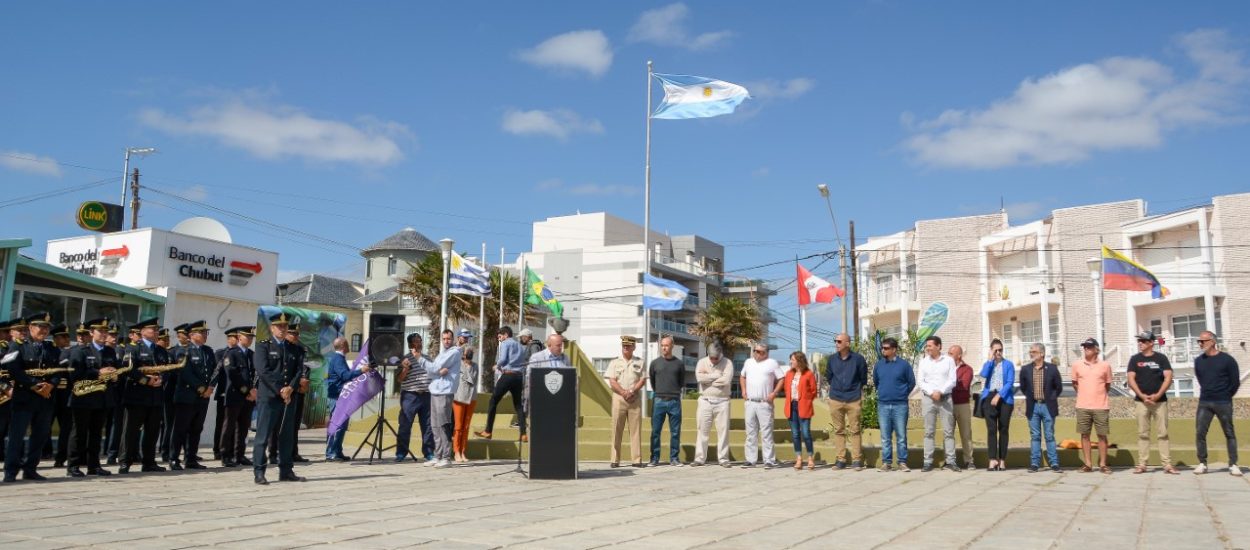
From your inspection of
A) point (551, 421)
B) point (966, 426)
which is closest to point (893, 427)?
point (966, 426)

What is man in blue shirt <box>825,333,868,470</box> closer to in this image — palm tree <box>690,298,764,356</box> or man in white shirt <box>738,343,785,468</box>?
man in white shirt <box>738,343,785,468</box>

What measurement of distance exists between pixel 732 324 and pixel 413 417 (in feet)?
118

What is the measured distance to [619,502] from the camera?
8.12 meters

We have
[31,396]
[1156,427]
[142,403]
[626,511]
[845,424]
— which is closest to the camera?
[626,511]

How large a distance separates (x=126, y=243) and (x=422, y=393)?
10437mm

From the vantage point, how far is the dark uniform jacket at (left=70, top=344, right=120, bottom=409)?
34.0ft

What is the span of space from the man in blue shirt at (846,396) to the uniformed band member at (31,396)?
9456 mm

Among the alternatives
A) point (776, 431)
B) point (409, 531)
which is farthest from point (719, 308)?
point (409, 531)

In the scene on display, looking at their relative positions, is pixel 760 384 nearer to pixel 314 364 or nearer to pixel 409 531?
pixel 409 531

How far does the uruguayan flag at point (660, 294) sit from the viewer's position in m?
22.9

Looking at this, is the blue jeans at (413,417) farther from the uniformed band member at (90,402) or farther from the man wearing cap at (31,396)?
the man wearing cap at (31,396)

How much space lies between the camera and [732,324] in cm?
4816

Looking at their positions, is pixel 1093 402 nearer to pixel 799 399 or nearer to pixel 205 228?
pixel 799 399

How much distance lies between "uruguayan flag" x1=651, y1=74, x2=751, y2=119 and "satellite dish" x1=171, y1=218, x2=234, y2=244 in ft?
37.7
